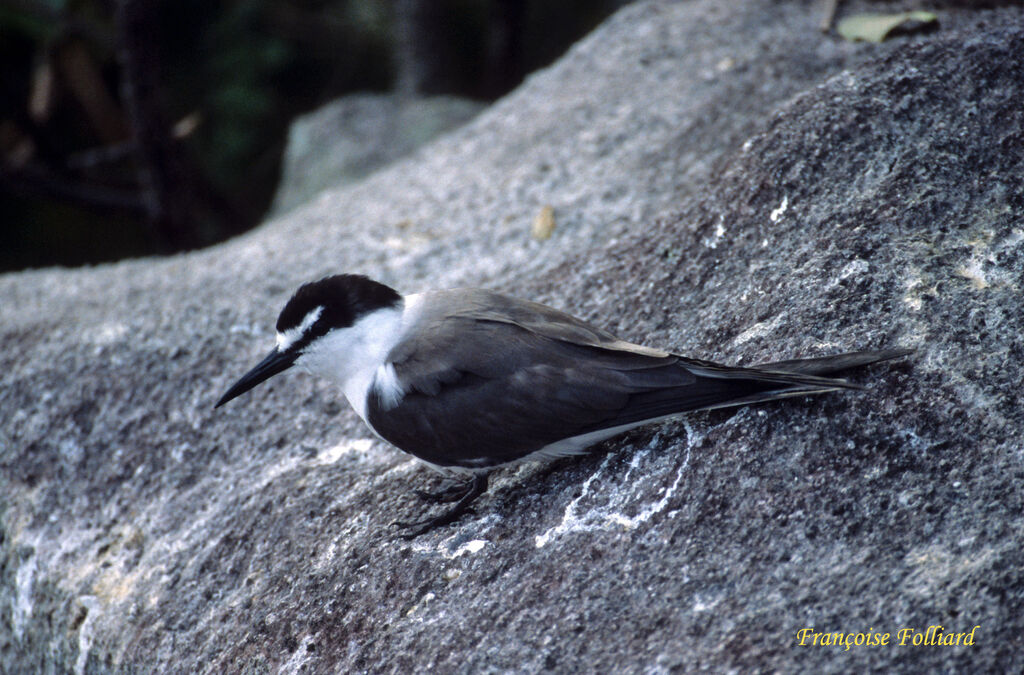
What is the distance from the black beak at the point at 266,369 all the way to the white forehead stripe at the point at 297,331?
0.04 m

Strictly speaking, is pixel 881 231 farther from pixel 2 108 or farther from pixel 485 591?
pixel 2 108

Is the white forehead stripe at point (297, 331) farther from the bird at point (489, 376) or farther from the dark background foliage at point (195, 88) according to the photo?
the dark background foliage at point (195, 88)

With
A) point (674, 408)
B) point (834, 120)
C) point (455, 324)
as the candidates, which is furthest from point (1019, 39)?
point (455, 324)

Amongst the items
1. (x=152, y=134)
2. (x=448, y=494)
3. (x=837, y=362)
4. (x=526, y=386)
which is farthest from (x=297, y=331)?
(x=152, y=134)

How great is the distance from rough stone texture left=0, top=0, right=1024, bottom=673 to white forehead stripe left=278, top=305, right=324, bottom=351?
1.85ft

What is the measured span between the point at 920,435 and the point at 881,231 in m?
0.89

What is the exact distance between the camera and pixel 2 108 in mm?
8906

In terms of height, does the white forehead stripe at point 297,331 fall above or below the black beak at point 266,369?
above

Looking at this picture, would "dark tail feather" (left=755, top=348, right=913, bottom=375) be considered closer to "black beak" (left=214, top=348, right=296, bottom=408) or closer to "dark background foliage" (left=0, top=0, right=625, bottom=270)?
"black beak" (left=214, top=348, right=296, bottom=408)

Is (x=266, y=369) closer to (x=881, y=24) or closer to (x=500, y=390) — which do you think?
(x=500, y=390)

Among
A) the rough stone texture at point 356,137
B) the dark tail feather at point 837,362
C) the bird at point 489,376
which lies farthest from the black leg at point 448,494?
the rough stone texture at point 356,137

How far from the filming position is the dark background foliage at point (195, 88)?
7.74 meters

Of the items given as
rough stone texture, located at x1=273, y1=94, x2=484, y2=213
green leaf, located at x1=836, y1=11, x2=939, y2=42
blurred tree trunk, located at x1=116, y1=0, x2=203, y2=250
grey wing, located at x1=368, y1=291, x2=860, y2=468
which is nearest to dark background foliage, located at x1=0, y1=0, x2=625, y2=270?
blurred tree trunk, located at x1=116, y1=0, x2=203, y2=250

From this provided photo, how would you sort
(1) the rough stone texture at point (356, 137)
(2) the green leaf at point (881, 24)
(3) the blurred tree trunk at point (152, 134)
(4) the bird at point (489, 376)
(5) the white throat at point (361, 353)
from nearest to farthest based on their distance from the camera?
(4) the bird at point (489, 376) → (5) the white throat at point (361, 353) → (2) the green leaf at point (881, 24) → (3) the blurred tree trunk at point (152, 134) → (1) the rough stone texture at point (356, 137)
